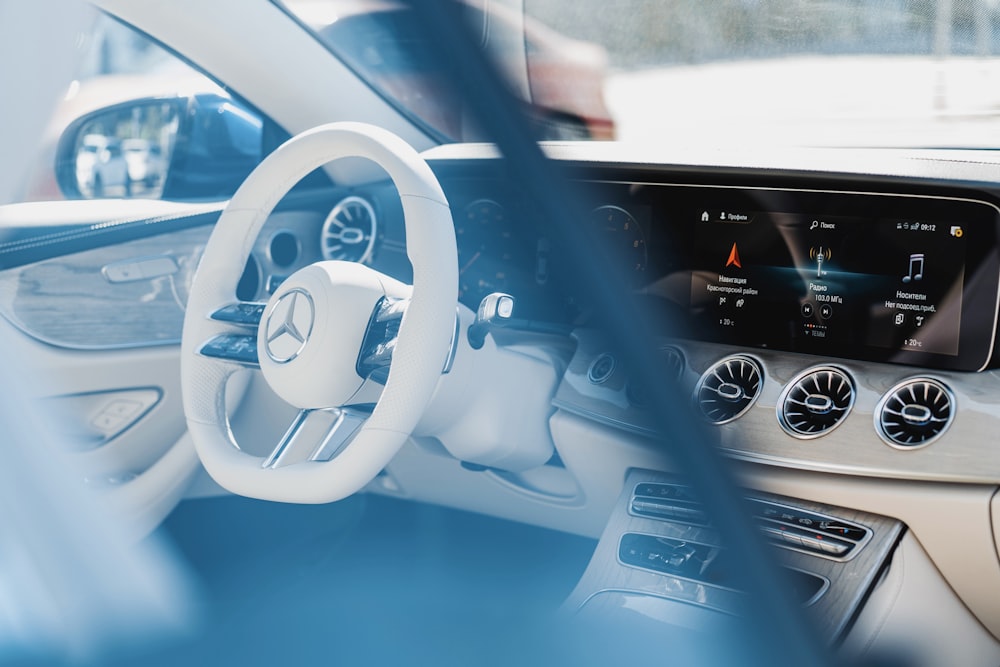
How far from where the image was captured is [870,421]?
1539mm

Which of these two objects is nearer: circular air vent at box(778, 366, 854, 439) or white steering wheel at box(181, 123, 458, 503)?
white steering wheel at box(181, 123, 458, 503)

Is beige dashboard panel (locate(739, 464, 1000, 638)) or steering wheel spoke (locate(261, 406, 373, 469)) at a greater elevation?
steering wheel spoke (locate(261, 406, 373, 469))

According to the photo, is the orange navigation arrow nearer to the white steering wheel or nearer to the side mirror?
the white steering wheel

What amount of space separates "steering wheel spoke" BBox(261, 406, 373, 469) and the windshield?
507 mm

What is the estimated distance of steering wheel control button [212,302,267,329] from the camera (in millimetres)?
1531

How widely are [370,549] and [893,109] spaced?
5.12 feet

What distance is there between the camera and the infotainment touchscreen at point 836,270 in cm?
150

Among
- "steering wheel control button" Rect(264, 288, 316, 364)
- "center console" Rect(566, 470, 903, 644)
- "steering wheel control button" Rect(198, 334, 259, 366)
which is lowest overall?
"center console" Rect(566, 470, 903, 644)

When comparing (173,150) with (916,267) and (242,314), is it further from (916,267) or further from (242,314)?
(916,267)

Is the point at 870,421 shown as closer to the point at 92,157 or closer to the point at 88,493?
the point at 88,493

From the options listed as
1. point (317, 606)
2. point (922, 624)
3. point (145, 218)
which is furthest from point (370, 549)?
point (922, 624)

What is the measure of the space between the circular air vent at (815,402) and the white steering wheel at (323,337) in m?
0.59

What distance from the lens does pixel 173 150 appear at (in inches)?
92.6

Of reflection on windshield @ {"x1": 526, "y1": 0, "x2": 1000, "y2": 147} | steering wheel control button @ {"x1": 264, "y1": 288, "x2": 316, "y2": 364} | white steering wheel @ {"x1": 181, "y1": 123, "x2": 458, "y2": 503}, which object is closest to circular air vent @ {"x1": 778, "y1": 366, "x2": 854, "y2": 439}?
reflection on windshield @ {"x1": 526, "y1": 0, "x2": 1000, "y2": 147}
